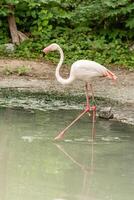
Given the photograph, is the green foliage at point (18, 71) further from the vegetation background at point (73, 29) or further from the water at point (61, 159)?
the water at point (61, 159)

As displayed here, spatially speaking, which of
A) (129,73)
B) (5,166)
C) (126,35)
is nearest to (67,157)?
(5,166)

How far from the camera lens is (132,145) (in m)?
7.66

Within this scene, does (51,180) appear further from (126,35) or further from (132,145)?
(126,35)

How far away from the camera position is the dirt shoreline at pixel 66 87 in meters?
9.88

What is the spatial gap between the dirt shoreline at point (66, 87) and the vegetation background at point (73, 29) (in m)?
0.67

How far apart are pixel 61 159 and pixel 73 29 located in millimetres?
7272

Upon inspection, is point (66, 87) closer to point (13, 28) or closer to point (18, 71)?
point (18, 71)

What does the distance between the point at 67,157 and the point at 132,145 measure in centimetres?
92

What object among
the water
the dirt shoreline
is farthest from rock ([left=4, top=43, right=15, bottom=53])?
the water

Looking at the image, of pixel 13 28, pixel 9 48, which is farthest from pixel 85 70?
pixel 13 28

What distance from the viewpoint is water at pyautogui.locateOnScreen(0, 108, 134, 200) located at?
6.01 meters

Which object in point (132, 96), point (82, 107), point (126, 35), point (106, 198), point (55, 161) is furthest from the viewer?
point (126, 35)

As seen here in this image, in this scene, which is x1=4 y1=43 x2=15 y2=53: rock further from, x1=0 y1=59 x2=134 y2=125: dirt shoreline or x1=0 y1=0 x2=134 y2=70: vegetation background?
x1=0 y1=59 x2=134 y2=125: dirt shoreline

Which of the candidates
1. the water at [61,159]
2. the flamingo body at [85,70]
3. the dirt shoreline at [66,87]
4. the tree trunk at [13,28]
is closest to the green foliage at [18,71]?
the dirt shoreline at [66,87]
